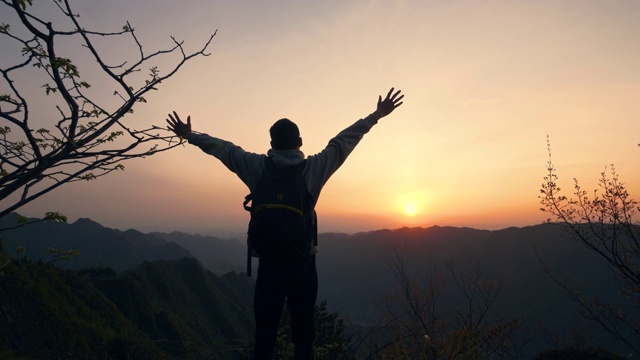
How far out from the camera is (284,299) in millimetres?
2668

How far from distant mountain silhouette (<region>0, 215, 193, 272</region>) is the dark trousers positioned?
149641 millimetres

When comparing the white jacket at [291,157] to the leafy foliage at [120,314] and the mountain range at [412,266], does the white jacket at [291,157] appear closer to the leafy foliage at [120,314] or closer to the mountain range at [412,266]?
the leafy foliage at [120,314]

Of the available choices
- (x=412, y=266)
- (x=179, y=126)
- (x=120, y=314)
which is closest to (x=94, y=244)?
(x=120, y=314)

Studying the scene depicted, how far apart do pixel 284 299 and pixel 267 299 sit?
14cm

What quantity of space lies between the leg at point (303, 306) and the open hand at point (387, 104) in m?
1.57

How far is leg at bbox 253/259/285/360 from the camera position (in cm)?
259

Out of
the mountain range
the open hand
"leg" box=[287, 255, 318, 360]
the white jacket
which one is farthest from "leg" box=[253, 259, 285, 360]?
the mountain range

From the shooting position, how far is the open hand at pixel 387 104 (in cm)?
347

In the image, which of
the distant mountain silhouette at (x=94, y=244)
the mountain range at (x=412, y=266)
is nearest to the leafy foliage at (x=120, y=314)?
the mountain range at (x=412, y=266)

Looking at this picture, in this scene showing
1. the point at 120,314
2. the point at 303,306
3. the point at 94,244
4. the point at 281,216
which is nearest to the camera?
the point at 281,216

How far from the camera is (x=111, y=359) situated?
2131cm

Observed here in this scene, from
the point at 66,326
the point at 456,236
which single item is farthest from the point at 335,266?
the point at 66,326

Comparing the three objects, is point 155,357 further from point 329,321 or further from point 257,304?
point 257,304

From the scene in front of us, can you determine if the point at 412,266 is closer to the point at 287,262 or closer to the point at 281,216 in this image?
the point at 287,262
